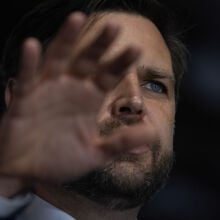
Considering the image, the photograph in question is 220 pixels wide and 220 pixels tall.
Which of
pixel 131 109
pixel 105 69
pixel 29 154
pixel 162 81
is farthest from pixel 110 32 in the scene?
pixel 162 81

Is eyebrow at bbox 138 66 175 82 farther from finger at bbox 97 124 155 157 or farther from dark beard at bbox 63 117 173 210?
finger at bbox 97 124 155 157

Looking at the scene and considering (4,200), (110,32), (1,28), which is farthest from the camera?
(1,28)

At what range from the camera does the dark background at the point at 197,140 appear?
44.3 inches

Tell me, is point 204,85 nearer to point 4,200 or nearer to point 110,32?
point 4,200

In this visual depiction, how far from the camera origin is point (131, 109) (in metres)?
0.77

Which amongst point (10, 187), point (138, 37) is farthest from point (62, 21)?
point (10, 187)

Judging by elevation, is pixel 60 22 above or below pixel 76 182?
above

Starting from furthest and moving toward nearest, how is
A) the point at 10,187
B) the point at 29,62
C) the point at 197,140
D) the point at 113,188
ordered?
the point at 197,140 < the point at 113,188 < the point at 10,187 < the point at 29,62

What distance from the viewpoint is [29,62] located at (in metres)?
0.47

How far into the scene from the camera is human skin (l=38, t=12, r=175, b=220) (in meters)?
0.79

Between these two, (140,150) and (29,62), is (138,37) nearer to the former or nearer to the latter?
(140,150)

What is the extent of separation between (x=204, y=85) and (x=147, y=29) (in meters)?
0.26

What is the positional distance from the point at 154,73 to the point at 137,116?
0.47 feet

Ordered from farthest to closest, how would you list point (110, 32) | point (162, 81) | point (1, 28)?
point (1, 28) < point (162, 81) < point (110, 32)
